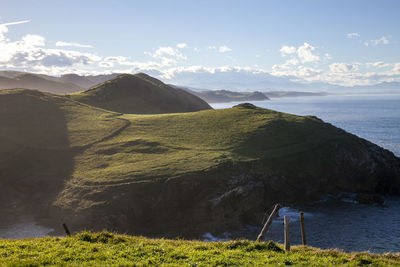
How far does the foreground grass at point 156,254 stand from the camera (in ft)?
62.0

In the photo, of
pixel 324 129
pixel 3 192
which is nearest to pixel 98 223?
pixel 3 192

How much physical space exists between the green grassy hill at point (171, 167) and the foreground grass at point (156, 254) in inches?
1070

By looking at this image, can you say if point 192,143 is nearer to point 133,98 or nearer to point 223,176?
point 223,176

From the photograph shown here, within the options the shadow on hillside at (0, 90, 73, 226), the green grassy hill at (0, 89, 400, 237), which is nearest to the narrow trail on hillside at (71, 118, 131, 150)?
the green grassy hill at (0, 89, 400, 237)

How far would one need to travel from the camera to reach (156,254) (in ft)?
67.5

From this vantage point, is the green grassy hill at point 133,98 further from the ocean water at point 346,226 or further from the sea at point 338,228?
the ocean water at point 346,226

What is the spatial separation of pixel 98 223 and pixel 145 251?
30965mm

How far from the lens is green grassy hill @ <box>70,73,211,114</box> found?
463 feet

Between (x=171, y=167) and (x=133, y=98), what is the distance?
99657 millimetres

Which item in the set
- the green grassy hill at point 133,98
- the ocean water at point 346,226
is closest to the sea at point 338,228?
the ocean water at point 346,226

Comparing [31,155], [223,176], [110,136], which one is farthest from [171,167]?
[31,155]

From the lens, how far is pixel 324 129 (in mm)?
90312

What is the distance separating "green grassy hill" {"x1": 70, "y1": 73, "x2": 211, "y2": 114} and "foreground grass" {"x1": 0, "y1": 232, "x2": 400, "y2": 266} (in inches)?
4647

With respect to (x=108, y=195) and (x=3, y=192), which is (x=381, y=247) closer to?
(x=108, y=195)
